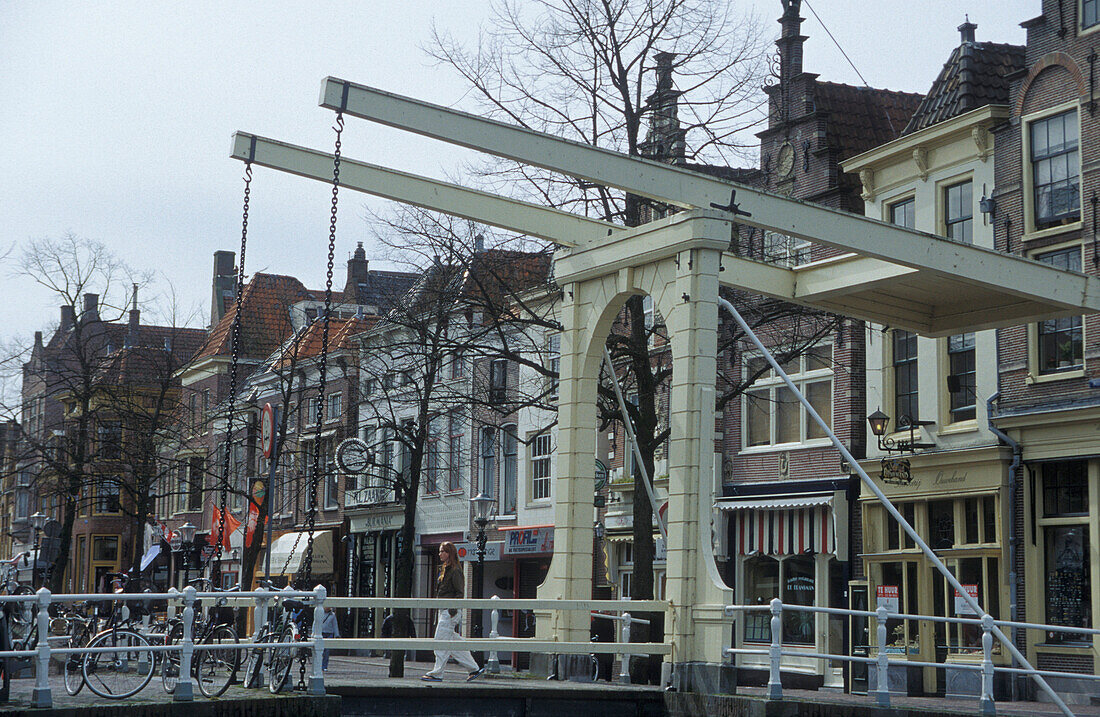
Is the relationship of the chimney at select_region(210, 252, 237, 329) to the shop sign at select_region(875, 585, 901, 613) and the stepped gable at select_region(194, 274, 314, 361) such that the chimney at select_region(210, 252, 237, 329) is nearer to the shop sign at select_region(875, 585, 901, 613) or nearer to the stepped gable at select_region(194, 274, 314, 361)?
the stepped gable at select_region(194, 274, 314, 361)

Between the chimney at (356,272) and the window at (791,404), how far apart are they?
22131mm

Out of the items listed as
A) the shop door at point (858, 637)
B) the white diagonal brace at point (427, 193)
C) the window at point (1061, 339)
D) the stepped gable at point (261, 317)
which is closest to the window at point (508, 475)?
the shop door at point (858, 637)

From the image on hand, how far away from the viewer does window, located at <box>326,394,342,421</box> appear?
43.7 metres

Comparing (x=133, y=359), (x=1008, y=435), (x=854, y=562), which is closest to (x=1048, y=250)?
(x=1008, y=435)

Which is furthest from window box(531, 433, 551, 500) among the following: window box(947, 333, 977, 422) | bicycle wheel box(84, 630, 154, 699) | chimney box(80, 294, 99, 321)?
bicycle wheel box(84, 630, 154, 699)

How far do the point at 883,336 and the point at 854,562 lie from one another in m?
3.97

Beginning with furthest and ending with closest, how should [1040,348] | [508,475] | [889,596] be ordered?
[508,475] < [889,596] < [1040,348]

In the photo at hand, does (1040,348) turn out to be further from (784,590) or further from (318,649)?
(318,649)

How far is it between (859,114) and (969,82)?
4417 mm

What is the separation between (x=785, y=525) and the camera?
85.5 ft

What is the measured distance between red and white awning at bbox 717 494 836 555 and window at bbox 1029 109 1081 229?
248 inches

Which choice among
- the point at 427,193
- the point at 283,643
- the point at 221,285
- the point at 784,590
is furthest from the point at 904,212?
the point at 221,285

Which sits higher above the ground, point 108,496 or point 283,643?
point 108,496

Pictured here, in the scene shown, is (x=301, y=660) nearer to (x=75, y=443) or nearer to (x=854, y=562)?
(x=854, y=562)
